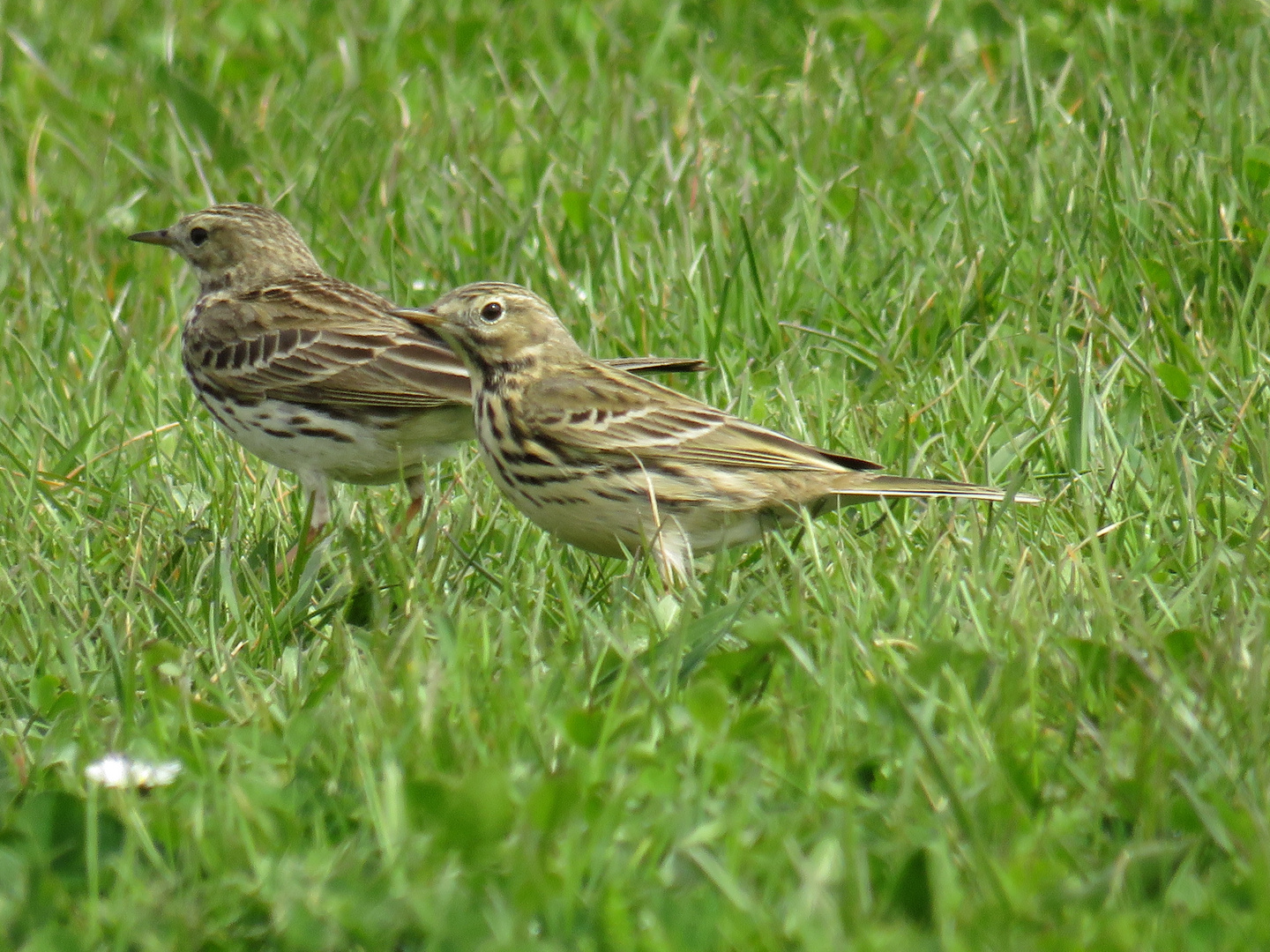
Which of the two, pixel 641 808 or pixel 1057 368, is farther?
pixel 1057 368

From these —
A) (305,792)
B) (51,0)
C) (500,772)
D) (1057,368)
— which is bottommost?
(51,0)

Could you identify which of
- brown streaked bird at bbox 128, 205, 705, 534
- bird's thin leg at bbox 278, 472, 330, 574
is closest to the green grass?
bird's thin leg at bbox 278, 472, 330, 574

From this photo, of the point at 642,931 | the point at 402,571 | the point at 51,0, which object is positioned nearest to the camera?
the point at 642,931

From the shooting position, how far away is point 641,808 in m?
3.58

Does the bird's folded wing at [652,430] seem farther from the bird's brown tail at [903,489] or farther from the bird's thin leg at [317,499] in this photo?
the bird's thin leg at [317,499]

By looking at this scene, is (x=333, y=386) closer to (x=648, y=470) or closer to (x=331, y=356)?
(x=331, y=356)

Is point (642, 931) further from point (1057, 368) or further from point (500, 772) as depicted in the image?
point (1057, 368)

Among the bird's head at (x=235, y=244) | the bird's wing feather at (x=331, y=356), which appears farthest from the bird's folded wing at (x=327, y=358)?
the bird's head at (x=235, y=244)

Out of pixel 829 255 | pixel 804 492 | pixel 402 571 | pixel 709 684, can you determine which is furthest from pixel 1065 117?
pixel 709 684

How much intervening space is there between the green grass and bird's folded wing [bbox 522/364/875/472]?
260mm

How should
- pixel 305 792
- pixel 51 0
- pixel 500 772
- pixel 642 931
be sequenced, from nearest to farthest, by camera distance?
pixel 642 931
pixel 500 772
pixel 305 792
pixel 51 0

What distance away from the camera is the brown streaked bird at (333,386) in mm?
6078

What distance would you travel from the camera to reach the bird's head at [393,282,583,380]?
5.63 metres

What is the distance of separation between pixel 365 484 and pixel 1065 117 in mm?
3583
